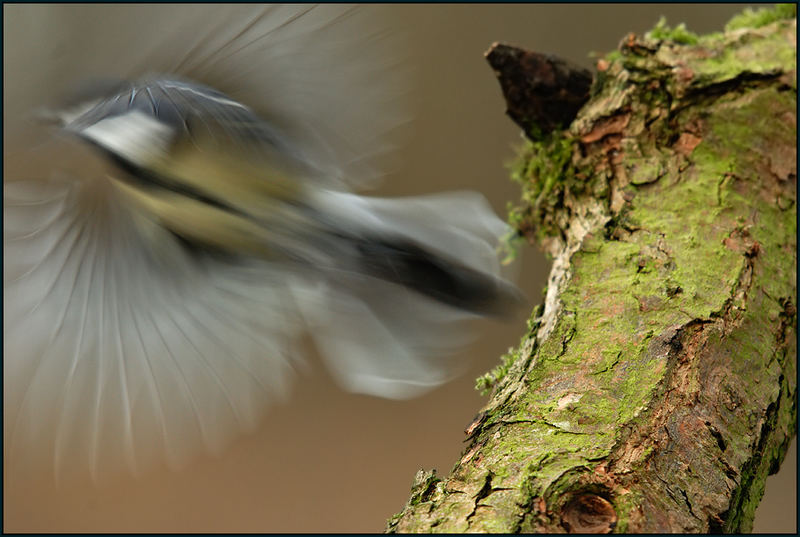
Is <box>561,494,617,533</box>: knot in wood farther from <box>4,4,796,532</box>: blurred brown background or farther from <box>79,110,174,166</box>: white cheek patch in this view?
<box>4,4,796,532</box>: blurred brown background

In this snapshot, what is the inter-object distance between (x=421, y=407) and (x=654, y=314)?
94 cm

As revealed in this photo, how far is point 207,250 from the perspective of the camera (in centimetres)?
66

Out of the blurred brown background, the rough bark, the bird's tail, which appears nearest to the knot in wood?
the rough bark

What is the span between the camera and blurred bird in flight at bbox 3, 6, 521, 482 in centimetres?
62

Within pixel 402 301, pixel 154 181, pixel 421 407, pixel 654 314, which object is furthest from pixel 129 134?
pixel 421 407

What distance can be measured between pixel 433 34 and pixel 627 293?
3.40ft

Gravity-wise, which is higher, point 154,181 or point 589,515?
point 154,181

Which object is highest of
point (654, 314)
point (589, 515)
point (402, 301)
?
point (402, 301)

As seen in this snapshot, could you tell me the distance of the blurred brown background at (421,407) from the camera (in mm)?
1272

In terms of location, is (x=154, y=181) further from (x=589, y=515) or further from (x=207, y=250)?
(x=589, y=515)

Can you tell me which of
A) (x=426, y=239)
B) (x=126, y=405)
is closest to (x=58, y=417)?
(x=126, y=405)

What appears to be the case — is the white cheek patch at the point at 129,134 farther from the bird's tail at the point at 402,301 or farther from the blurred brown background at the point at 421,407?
the blurred brown background at the point at 421,407

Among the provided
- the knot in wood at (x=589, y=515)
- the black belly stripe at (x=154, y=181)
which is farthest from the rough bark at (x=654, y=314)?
the black belly stripe at (x=154, y=181)

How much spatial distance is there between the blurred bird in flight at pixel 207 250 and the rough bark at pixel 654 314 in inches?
6.7
